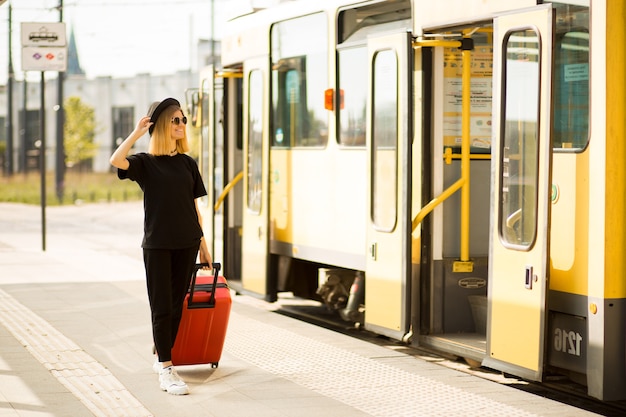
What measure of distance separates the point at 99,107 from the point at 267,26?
2545 inches

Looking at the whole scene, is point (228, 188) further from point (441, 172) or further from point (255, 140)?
A: point (441, 172)

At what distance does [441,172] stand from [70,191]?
41500mm

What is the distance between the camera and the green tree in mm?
67812

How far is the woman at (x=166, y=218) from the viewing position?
771 centimetres

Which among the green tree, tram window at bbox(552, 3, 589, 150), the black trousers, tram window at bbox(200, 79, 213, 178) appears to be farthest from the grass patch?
tram window at bbox(552, 3, 589, 150)

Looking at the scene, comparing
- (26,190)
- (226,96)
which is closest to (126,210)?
(26,190)

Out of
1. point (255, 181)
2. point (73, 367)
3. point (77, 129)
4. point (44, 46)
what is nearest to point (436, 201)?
point (73, 367)

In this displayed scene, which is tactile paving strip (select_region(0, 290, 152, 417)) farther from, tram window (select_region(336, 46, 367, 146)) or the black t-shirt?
tram window (select_region(336, 46, 367, 146))

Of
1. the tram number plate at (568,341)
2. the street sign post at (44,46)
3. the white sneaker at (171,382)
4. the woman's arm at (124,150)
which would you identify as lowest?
the white sneaker at (171,382)

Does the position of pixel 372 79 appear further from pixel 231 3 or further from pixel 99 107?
pixel 99 107

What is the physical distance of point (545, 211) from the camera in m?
7.43

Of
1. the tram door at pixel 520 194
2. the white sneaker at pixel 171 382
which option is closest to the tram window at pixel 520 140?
the tram door at pixel 520 194

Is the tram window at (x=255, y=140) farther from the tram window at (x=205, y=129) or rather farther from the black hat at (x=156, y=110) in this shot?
the black hat at (x=156, y=110)

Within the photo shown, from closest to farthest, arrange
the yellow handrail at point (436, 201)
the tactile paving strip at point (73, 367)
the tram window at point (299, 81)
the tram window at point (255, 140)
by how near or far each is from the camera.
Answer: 1. the tactile paving strip at point (73, 367)
2. the yellow handrail at point (436, 201)
3. the tram window at point (299, 81)
4. the tram window at point (255, 140)
